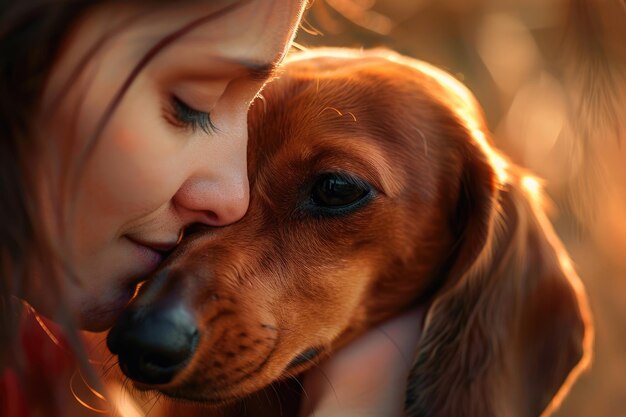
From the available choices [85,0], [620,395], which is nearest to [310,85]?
[85,0]

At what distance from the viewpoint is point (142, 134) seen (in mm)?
1729

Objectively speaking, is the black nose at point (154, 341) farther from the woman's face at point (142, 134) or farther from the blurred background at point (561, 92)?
the blurred background at point (561, 92)

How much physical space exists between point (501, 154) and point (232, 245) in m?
1.04

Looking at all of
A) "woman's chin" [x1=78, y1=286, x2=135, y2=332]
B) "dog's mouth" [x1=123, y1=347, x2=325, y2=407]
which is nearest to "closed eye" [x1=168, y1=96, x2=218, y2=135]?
"woman's chin" [x1=78, y1=286, x2=135, y2=332]

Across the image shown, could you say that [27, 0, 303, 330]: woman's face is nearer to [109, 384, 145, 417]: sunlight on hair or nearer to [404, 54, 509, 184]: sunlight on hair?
[109, 384, 145, 417]: sunlight on hair

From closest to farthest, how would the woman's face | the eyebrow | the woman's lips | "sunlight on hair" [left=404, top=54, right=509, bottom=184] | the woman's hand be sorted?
1. the woman's face
2. the eyebrow
3. the woman's lips
4. the woman's hand
5. "sunlight on hair" [left=404, top=54, right=509, bottom=184]

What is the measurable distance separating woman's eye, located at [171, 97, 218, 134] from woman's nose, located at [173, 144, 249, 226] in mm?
75

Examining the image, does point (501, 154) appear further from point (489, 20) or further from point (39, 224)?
point (489, 20)

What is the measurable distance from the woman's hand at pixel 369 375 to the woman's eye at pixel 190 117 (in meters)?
0.86

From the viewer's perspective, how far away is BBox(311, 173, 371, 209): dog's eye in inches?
86.6

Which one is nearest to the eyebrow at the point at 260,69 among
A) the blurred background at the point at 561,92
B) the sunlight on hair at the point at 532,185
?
the blurred background at the point at 561,92

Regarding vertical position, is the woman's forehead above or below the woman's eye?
above

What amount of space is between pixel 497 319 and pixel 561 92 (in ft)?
2.60

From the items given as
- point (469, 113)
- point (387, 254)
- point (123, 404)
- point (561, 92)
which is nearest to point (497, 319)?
point (387, 254)
